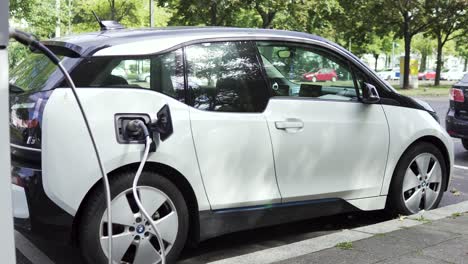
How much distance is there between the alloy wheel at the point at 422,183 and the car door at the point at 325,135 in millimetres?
383

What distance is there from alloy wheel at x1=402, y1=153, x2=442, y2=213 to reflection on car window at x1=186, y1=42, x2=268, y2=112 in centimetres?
171

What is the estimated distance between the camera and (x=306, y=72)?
4719 mm

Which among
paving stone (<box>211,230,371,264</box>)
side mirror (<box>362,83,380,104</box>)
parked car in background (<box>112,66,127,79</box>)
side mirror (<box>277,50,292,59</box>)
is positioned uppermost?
side mirror (<box>277,50,292,59</box>)

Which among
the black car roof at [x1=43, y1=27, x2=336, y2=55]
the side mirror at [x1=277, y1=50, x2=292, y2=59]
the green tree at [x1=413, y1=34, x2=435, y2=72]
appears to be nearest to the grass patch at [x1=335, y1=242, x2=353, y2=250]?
the side mirror at [x1=277, y1=50, x2=292, y2=59]

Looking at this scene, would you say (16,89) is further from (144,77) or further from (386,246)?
(386,246)

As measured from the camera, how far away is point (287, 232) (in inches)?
196

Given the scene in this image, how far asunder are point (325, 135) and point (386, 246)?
3.25ft

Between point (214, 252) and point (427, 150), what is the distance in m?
2.17

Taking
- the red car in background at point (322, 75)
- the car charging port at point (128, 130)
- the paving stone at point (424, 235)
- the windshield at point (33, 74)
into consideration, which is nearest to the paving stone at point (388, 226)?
the paving stone at point (424, 235)

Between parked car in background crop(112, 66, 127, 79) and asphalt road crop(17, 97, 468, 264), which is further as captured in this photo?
asphalt road crop(17, 97, 468, 264)

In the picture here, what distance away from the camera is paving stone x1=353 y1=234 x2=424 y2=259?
12.7 ft

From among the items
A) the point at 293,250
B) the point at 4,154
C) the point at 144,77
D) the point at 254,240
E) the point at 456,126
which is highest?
the point at 144,77

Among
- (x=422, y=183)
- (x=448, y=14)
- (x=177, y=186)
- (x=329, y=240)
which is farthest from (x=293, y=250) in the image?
(x=448, y=14)

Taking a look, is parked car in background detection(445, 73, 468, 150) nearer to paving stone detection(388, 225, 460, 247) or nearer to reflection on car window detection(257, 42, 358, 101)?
reflection on car window detection(257, 42, 358, 101)
